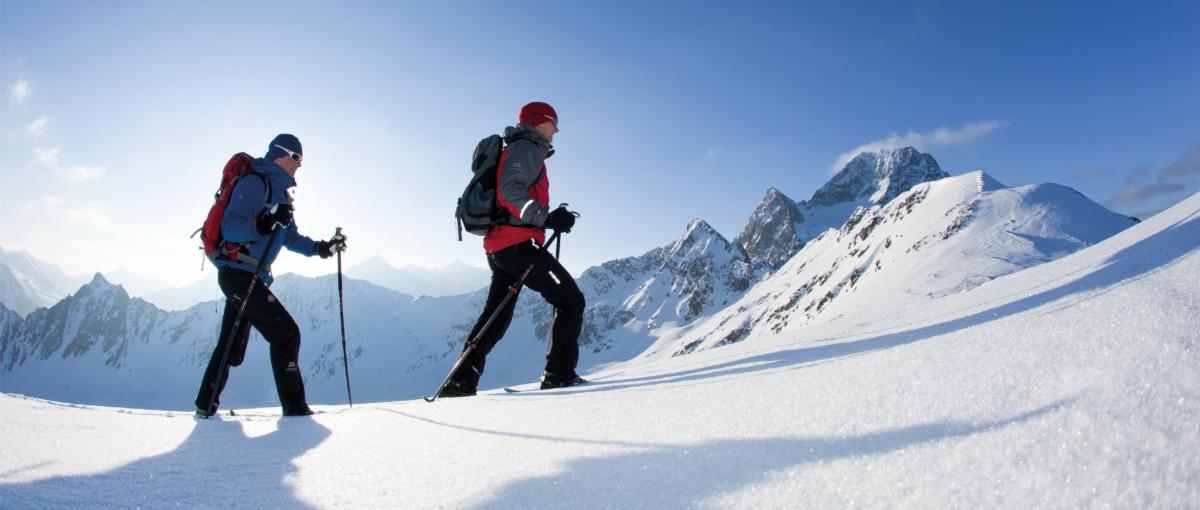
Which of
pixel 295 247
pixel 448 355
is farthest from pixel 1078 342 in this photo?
pixel 448 355

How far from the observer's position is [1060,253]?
2514 cm

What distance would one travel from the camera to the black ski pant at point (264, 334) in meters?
4.63

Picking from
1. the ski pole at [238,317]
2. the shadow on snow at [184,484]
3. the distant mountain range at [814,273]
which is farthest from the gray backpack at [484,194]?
the shadow on snow at [184,484]

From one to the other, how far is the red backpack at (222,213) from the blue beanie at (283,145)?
0.32m

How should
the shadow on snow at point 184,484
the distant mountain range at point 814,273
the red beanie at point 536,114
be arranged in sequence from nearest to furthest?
the shadow on snow at point 184,484 < the red beanie at point 536,114 < the distant mountain range at point 814,273

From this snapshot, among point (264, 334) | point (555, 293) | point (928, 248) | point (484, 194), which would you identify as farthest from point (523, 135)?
point (928, 248)

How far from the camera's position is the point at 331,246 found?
17.9 feet

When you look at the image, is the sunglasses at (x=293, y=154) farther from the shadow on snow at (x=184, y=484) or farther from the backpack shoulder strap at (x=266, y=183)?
the shadow on snow at (x=184, y=484)

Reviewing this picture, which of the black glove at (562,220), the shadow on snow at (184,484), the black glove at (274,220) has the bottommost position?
the shadow on snow at (184,484)

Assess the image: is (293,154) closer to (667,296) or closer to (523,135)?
(523,135)

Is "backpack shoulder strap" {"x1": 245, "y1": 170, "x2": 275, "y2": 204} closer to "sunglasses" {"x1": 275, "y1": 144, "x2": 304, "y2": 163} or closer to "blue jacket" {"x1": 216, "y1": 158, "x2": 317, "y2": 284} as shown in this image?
"blue jacket" {"x1": 216, "y1": 158, "x2": 317, "y2": 284}

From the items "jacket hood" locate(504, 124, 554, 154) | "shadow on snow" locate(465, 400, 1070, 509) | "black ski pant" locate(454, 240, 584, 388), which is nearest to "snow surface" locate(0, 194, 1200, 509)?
"shadow on snow" locate(465, 400, 1070, 509)

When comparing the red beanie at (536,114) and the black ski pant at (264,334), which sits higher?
the red beanie at (536,114)

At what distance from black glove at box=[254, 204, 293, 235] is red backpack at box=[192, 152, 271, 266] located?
0.22 meters
